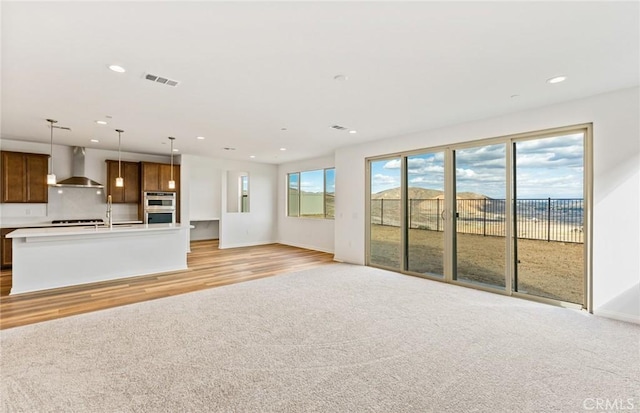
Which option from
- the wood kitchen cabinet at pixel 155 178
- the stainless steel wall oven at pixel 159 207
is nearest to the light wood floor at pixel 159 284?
the stainless steel wall oven at pixel 159 207

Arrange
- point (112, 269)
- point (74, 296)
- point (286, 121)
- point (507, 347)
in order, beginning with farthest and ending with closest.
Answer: point (112, 269)
point (286, 121)
point (74, 296)
point (507, 347)

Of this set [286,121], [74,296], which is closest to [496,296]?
[286,121]

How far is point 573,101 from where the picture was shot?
365 cm

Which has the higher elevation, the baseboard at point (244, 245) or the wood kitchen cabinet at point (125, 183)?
the wood kitchen cabinet at point (125, 183)

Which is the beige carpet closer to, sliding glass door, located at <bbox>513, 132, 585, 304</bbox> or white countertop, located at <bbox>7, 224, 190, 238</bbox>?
sliding glass door, located at <bbox>513, 132, 585, 304</bbox>

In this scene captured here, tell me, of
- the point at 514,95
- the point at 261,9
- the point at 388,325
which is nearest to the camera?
the point at 261,9

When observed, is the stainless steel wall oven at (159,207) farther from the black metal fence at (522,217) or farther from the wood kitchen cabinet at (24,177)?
the black metal fence at (522,217)

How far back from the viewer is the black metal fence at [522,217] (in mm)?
4043

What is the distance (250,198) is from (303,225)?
189cm

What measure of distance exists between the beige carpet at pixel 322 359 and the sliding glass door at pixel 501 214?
34.0 inches

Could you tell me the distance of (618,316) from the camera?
11.0 ft

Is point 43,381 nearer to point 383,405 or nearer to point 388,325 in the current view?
point 383,405

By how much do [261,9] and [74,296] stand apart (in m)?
4.67

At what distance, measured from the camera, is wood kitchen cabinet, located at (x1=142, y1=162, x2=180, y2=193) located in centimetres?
725
